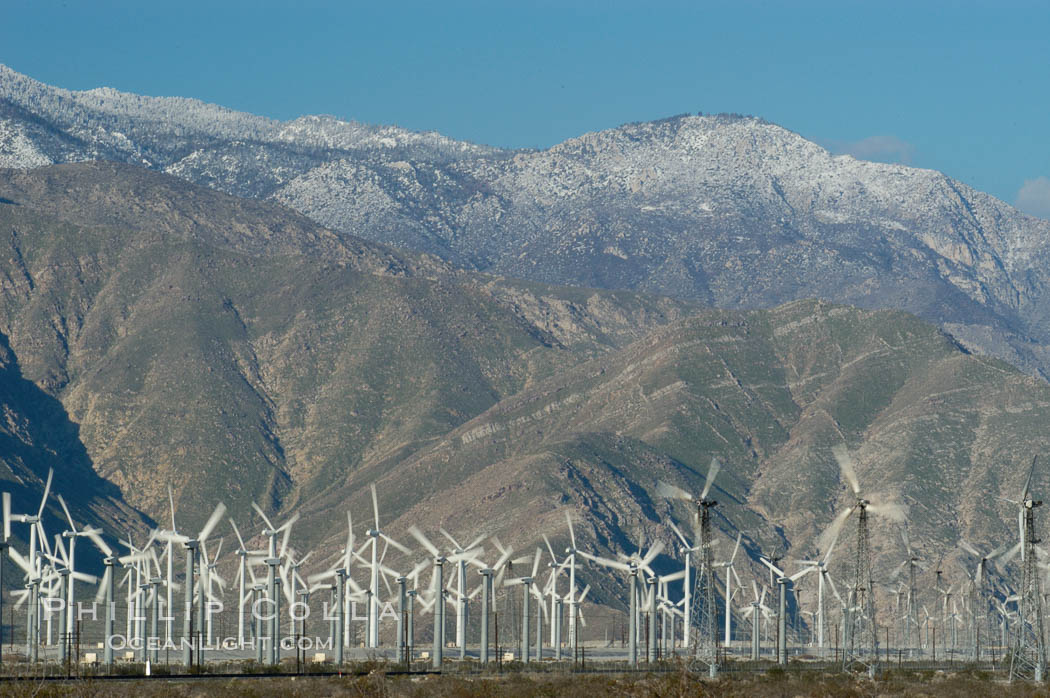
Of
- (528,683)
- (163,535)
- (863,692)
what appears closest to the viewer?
(863,692)

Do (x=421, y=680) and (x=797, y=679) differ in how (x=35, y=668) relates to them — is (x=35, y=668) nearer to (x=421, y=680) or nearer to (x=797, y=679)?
(x=421, y=680)

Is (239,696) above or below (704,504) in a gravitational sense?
below

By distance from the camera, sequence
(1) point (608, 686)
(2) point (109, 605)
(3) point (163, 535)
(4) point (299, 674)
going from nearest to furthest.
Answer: (1) point (608, 686), (4) point (299, 674), (2) point (109, 605), (3) point (163, 535)

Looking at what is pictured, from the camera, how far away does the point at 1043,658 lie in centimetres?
13050

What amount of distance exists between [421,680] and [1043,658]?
4318 centimetres

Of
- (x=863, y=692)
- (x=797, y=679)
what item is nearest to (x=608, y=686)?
(x=863, y=692)

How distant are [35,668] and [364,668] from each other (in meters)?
22.3

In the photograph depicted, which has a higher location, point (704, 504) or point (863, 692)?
point (704, 504)

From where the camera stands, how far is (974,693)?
118 metres

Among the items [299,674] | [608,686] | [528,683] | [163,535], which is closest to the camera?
[608,686]

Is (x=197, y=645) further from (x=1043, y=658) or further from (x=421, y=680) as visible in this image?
(x=1043, y=658)

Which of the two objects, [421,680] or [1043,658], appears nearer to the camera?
[421,680]

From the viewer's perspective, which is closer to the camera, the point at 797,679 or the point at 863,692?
the point at 863,692

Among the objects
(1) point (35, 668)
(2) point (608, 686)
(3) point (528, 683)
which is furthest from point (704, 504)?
(1) point (35, 668)
